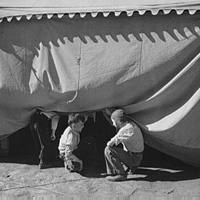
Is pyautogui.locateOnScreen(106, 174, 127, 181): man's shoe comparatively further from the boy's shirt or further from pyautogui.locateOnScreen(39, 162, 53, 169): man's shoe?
pyautogui.locateOnScreen(39, 162, 53, 169): man's shoe

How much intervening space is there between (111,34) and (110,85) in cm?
63

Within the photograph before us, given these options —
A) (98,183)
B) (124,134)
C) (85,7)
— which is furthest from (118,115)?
(85,7)

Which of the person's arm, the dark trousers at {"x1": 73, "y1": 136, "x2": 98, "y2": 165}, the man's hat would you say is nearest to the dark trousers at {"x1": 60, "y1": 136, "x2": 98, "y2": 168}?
the dark trousers at {"x1": 73, "y1": 136, "x2": 98, "y2": 165}

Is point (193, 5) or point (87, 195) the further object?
point (87, 195)

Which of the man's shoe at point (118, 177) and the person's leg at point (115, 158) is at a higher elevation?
the person's leg at point (115, 158)

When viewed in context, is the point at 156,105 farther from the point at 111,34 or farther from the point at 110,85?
the point at 111,34

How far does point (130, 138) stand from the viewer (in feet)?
20.7

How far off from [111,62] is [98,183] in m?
1.54

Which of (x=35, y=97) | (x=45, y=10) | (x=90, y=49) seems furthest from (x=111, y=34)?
(x=35, y=97)

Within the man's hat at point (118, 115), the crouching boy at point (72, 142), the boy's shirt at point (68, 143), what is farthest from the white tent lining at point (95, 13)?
the boy's shirt at point (68, 143)

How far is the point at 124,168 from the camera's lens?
6660 millimetres

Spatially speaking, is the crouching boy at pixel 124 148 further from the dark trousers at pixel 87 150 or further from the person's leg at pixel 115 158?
the dark trousers at pixel 87 150

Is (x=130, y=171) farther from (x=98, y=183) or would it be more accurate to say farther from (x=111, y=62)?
(x=111, y=62)

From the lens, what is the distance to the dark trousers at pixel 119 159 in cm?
639
